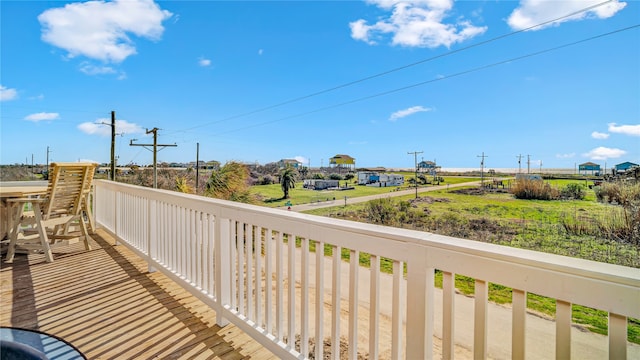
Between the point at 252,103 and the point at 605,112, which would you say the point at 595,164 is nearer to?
the point at 605,112

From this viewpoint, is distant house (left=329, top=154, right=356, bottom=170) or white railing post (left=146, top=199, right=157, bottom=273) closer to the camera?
white railing post (left=146, top=199, right=157, bottom=273)

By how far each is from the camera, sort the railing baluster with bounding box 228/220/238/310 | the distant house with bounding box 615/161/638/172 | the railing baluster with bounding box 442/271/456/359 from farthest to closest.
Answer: the distant house with bounding box 615/161/638/172
the railing baluster with bounding box 228/220/238/310
the railing baluster with bounding box 442/271/456/359

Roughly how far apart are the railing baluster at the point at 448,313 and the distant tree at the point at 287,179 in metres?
3.88

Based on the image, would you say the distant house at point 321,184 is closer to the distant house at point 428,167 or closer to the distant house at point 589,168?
the distant house at point 428,167

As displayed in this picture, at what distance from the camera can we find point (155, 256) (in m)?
2.81

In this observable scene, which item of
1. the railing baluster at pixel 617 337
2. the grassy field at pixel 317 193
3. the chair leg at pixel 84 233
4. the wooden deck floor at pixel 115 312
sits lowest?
the wooden deck floor at pixel 115 312

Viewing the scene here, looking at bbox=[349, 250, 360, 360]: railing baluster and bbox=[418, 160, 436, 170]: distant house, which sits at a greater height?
bbox=[418, 160, 436, 170]: distant house

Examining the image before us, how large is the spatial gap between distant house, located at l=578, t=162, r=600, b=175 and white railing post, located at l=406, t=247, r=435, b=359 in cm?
292

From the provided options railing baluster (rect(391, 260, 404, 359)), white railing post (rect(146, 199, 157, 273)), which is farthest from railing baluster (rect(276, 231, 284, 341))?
white railing post (rect(146, 199, 157, 273))

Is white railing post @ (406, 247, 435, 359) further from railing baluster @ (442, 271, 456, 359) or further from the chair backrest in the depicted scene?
the chair backrest

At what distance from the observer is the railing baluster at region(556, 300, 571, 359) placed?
733 mm

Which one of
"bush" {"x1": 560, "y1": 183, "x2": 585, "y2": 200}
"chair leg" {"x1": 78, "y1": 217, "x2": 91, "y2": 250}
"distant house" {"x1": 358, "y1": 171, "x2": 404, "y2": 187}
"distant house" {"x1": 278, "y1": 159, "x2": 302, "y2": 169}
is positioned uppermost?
"distant house" {"x1": 278, "y1": 159, "x2": 302, "y2": 169}

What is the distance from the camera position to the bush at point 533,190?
10.6 ft

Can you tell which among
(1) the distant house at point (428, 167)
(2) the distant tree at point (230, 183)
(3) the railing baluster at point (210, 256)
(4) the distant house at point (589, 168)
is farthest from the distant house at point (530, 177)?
(2) the distant tree at point (230, 183)
